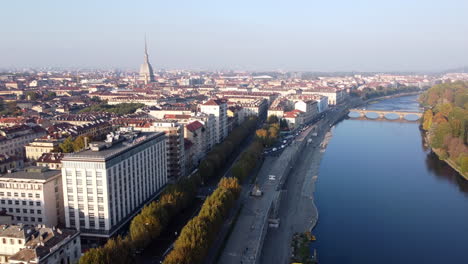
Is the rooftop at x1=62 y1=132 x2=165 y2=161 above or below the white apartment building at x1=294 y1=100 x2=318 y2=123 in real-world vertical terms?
above

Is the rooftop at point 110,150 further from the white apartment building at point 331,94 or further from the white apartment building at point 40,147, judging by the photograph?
the white apartment building at point 331,94

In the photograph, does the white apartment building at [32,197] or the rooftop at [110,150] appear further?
the white apartment building at [32,197]

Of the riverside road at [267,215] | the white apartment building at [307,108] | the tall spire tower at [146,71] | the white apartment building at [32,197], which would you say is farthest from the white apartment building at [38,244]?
the tall spire tower at [146,71]

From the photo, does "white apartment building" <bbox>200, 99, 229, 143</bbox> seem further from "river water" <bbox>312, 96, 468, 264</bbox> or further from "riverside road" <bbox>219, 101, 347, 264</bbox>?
"river water" <bbox>312, 96, 468, 264</bbox>

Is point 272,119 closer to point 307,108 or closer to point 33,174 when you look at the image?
point 307,108

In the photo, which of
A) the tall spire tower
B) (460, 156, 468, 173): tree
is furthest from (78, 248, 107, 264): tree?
the tall spire tower

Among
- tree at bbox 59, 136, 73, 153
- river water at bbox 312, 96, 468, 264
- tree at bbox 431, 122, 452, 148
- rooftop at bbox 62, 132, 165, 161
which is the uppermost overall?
rooftop at bbox 62, 132, 165, 161
